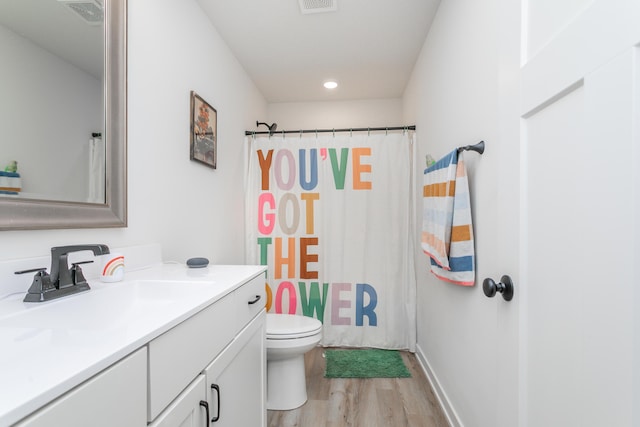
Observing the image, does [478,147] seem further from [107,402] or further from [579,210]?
[107,402]

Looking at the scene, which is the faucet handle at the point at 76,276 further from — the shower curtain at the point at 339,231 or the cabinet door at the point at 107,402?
the shower curtain at the point at 339,231

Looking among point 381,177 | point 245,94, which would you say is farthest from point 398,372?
point 245,94

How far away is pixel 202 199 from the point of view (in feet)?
6.27

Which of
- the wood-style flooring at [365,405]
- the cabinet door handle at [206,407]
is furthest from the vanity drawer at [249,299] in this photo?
the wood-style flooring at [365,405]

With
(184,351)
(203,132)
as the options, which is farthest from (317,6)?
(184,351)

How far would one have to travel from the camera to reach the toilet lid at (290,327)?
177cm

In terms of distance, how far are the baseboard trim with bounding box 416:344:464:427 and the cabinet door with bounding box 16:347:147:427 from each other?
153 centimetres

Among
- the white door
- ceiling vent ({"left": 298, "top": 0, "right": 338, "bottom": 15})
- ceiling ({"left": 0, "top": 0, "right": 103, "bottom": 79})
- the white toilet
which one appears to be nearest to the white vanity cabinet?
the white toilet

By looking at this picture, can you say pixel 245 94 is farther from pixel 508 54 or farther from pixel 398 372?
pixel 398 372

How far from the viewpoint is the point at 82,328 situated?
2.34 feet

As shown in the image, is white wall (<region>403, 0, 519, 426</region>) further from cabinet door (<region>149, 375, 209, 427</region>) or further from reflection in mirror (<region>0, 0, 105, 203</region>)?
reflection in mirror (<region>0, 0, 105, 203</region>)

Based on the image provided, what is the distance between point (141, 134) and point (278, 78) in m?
1.84

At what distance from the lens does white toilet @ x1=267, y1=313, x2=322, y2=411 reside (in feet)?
5.80

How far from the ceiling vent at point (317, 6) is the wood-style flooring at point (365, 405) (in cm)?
236
